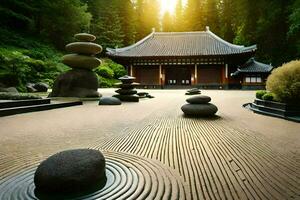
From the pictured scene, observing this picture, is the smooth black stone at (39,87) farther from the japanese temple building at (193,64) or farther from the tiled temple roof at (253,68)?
the tiled temple roof at (253,68)

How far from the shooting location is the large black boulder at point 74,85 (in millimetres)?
13070

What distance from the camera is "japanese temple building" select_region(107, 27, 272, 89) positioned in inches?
1118

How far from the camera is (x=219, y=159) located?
3354 mm

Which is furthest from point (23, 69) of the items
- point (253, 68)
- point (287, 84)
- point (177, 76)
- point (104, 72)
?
point (253, 68)

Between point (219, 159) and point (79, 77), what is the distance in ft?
36.4

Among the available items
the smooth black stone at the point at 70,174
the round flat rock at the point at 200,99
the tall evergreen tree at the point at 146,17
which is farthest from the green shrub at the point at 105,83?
the smooth black stone at the point at 70,174

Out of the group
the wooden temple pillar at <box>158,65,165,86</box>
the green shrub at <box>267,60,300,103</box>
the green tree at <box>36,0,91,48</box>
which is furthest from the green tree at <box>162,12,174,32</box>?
the green shrub at <box>267,60,300,103</box>

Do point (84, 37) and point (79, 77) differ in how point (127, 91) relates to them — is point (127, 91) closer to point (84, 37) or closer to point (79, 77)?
point (79, 77)

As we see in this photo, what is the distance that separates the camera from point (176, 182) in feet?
8.47

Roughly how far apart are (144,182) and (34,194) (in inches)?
42.3

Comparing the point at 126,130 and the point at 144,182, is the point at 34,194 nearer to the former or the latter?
the point at 144,182

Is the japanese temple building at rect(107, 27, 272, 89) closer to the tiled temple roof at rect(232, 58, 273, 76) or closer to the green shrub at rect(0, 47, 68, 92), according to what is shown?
the tiled temple roof at rect(232, 58, 273, 76)

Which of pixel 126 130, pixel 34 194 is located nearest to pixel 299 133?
pixel 126 130

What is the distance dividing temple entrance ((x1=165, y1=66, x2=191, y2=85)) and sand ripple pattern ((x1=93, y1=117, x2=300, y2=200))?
91.8 feet
